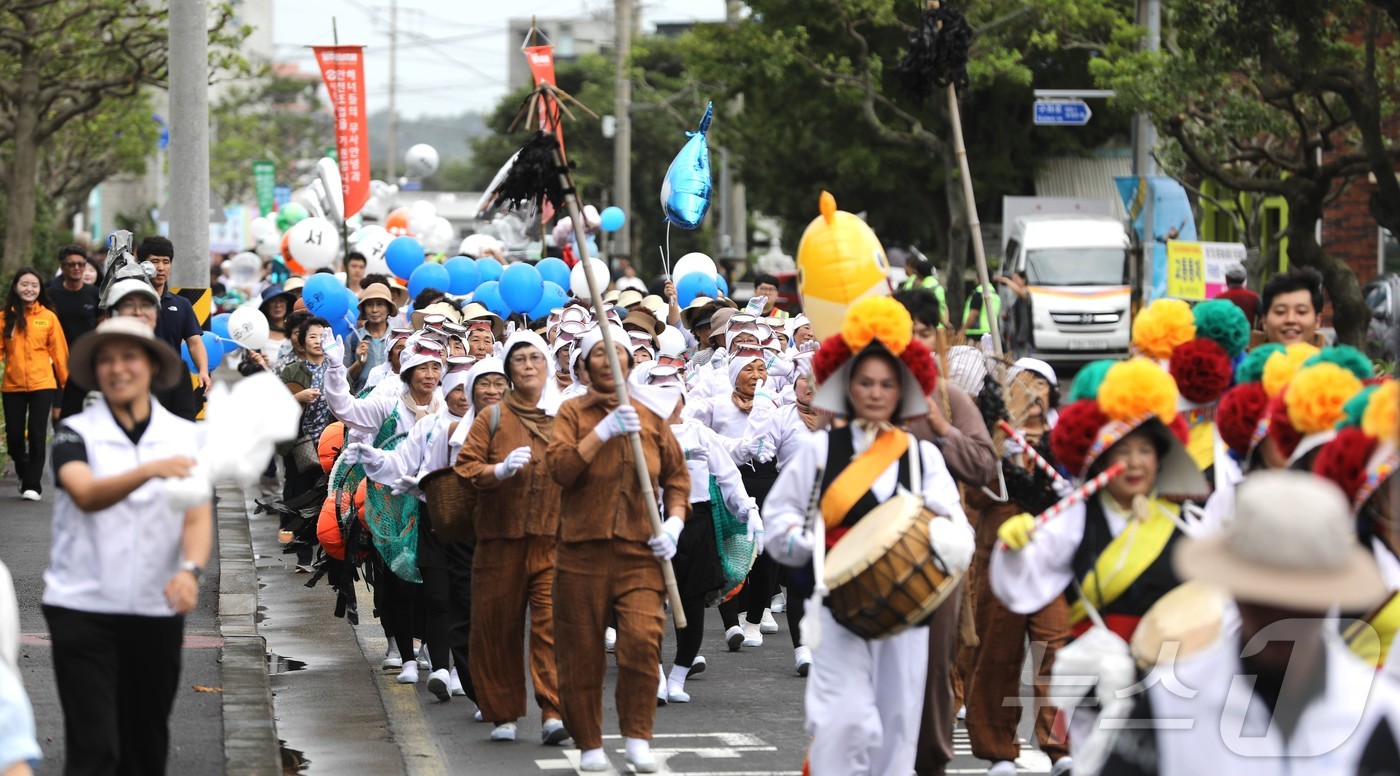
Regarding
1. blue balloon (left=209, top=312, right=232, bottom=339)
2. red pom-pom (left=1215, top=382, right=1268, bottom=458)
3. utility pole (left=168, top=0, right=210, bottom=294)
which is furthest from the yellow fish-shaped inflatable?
blue balloon (left=209, top=312, right=232, bottom=339)

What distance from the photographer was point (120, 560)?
230 inches

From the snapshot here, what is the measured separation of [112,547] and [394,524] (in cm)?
375

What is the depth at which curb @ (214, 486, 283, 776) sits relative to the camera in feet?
25.6

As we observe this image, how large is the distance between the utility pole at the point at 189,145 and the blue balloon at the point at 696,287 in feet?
12.3

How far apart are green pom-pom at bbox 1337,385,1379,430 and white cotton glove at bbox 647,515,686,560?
10.3 ft

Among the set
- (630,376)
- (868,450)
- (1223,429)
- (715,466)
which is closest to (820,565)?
(868,450)

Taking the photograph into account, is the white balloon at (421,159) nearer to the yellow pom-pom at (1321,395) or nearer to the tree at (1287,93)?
the tree at (1287,93)

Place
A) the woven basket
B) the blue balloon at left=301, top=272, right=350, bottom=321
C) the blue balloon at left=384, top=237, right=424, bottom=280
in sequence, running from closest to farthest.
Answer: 1. the woven basket
2. the blue balloon at left=301, top=272, right=350, bottom=321
3. the blue balloon at left=384, top=237, right=424, bottom=280

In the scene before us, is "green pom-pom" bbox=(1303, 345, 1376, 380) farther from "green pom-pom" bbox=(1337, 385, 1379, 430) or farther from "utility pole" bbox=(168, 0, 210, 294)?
"utility pole" bbox=(168, 0, 210, 294)

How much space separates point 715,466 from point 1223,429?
3.55 m

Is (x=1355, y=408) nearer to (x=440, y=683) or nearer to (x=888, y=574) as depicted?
(x=888, y=574)

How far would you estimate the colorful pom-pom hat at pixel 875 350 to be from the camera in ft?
20.6

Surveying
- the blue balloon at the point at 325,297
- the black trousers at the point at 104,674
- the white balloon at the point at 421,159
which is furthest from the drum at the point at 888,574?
the white balloon at the point at 421,159

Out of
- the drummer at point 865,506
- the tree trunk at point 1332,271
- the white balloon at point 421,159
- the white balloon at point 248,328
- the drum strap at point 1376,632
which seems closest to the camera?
the drum strap at point 1376,632
